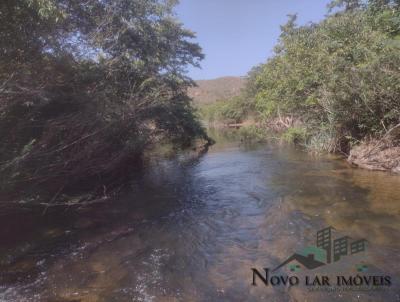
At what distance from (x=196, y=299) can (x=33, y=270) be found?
3.47 metres

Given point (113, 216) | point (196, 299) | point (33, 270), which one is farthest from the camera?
point (113, 216)

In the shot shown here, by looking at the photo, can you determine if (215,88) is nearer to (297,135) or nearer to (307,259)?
(297,135)

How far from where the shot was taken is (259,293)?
492 cm

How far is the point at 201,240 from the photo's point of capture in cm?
720

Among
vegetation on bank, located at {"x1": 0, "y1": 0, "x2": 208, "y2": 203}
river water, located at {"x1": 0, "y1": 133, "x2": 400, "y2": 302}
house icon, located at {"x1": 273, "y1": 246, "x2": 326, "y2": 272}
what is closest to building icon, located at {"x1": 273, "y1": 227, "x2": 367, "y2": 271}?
house icon, located at {"x1": 273, "y1": 246, "x2": 326, "y2": 272}

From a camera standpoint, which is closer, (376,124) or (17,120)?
(17,120)

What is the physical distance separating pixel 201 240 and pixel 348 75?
9771mm

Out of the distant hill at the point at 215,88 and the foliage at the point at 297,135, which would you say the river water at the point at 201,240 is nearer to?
the foliage at the point at 297,135

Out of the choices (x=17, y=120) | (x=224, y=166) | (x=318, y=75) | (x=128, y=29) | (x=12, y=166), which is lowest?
(x=224, y=166)

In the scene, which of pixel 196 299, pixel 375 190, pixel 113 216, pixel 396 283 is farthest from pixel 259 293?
pixel 375 190

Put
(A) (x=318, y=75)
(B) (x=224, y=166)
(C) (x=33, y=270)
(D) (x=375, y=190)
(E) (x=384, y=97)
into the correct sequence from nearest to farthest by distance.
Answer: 1. (C) (x=33, y=270)
2. (D) (x=375, y=190)
3. (E) (x=384, y=97)
4. (A) (x=318, y=75)
5. (B) (x=224, y=166)

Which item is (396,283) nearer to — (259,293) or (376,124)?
(259,293)

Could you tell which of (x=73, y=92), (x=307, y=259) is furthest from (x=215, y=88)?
(x=307, y=259)

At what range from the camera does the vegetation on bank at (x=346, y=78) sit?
38.9 feet
